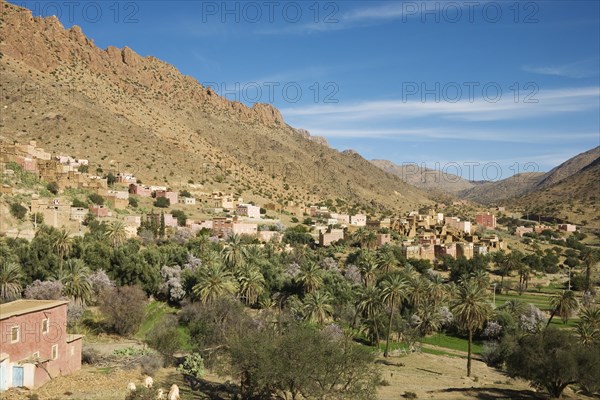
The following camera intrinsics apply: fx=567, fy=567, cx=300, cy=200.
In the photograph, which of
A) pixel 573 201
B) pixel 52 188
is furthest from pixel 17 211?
pixel 573 201

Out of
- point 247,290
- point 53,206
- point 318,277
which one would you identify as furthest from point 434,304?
point 53,206

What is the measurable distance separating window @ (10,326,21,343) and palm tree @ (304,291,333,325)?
73.9ft

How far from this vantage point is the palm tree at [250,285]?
43.2 meters

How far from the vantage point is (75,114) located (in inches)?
3489

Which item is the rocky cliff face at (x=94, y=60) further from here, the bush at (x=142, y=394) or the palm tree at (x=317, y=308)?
the bush at (x=142, y=394)

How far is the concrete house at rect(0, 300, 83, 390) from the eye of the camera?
19.8 metres

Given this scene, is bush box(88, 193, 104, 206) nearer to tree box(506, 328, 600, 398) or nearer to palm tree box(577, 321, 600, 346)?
palm tree box(577, 321, 600, 346)

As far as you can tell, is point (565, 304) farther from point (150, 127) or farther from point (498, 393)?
point (150, 127)

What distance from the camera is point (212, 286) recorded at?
39.5 m

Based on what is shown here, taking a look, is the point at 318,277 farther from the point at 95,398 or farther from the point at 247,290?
the point at 95,398

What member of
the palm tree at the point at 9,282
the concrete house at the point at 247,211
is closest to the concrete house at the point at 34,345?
the palm tree at the point at 9,282

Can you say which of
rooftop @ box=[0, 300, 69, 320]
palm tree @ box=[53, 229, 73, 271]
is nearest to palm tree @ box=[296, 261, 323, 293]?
palm tree @ box=[53, 229, 73, 271]

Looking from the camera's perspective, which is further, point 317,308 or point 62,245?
point 62,245

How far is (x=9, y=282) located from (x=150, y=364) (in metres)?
17.5
